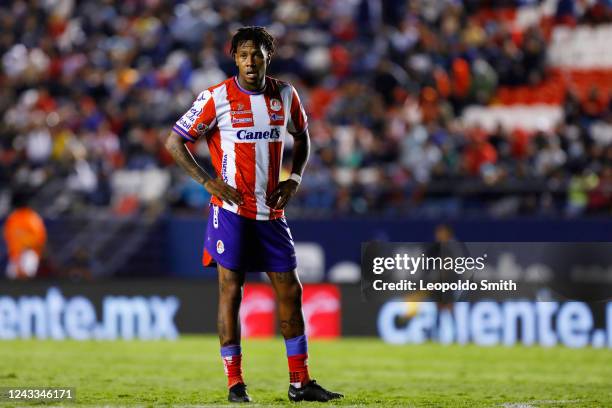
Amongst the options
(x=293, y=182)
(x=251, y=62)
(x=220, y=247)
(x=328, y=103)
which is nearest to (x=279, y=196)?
(x=293, y=182)

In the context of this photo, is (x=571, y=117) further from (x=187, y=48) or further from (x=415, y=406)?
(x=415, y=406)

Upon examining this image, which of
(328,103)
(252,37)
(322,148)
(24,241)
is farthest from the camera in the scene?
(328,103)

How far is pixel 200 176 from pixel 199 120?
0.34 metres

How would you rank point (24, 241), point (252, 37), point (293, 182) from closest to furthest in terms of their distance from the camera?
point (252, 37)
point (293, 182)
point (24, 241)

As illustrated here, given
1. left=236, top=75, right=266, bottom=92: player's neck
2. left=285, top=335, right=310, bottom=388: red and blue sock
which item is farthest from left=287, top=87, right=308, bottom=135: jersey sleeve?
left=285, top=335, right=310, bottom=388: red and blue sock

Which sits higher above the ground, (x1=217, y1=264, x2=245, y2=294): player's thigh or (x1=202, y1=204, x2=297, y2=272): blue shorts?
(x1=202, y1=204, x2=297, y2=272): blue shorts

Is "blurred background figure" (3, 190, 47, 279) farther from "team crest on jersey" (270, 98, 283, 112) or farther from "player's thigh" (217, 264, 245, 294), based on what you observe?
"team crest on jersey" (270, 98, 283, 112)

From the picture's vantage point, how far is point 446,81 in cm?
2116

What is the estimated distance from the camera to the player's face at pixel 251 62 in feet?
24.9

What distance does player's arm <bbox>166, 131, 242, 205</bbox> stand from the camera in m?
7.69

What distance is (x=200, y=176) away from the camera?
771 centimetres

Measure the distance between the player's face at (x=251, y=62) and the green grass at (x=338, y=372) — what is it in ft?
6.57

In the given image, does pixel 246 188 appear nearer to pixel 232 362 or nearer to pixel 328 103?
pixel 232 362

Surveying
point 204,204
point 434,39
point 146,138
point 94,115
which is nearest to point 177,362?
point 204,204
